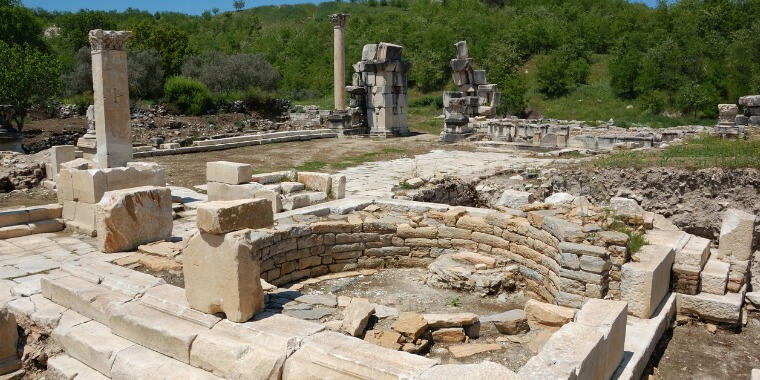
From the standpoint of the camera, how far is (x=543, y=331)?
5152mm

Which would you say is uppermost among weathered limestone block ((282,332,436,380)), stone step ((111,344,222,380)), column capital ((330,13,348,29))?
column capital ((330,13,348,29))

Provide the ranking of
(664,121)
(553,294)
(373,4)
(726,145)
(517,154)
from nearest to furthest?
(553,294) → (726,145) → (517,154) → (664,121) → (373,4)

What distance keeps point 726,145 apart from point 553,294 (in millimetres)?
10359

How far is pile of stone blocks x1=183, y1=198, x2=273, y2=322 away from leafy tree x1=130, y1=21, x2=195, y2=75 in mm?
35530

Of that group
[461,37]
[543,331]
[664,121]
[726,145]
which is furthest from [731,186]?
[461,37]

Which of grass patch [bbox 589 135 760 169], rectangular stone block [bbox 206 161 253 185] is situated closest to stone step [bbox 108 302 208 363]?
rectangular stone block [bbox 206 161 253 185]

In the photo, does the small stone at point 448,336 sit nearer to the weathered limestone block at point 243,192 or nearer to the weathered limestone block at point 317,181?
the weathered limestone block at point 243,192

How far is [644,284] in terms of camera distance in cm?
562

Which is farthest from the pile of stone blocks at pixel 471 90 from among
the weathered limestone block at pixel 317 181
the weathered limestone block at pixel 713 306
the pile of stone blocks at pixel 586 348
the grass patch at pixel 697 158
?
the pile of stone blocks at pixel 586 348

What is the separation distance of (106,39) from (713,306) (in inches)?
411

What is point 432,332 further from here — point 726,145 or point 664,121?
point 664,121

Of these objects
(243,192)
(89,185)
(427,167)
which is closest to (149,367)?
(89,185)

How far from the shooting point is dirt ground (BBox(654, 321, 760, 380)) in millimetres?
5145

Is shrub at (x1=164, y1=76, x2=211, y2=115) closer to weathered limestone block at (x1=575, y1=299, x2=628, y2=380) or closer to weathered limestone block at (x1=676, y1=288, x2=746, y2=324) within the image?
weathered limestone block at (x1=676, y1=288, x2=746, y2=324)
